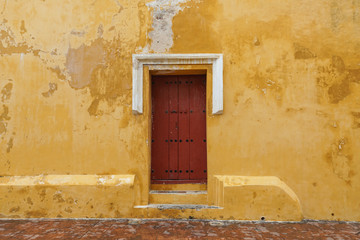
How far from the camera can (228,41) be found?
4055mm

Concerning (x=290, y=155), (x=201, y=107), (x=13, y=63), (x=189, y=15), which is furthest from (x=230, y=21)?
(x=13, y=63)

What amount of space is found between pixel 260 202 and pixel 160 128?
183 cm

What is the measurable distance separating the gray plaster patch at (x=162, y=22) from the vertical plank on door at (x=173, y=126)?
1.82ft

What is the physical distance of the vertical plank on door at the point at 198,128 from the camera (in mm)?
4243

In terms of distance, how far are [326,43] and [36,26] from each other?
4397 mm

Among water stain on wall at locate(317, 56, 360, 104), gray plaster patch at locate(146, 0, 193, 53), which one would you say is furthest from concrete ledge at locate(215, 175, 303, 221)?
gray plaster patch at locate(146, 0, 193, 53)

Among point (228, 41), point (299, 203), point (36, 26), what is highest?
point (36, 26)

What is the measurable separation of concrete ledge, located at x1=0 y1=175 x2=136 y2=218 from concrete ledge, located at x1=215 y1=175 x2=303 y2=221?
1.37 m

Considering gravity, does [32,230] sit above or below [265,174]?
below

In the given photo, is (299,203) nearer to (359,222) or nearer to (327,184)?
(327,184)

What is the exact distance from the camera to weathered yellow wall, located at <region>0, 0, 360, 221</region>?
154 inches

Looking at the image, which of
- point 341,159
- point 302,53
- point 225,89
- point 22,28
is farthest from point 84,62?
point 341,159

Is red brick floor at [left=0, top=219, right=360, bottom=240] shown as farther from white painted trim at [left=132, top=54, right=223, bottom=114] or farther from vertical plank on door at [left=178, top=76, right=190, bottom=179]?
white painted trim at [left=132, top=54, right=223, bottom=114]

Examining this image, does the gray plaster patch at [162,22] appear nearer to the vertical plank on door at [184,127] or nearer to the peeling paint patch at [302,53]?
the vertical plank on door at [184,127]
